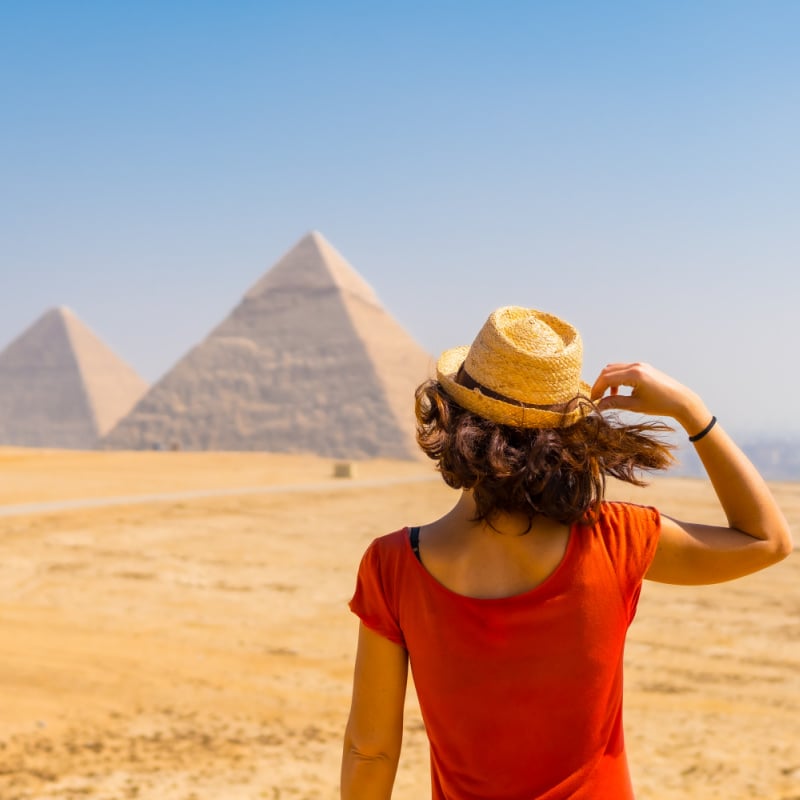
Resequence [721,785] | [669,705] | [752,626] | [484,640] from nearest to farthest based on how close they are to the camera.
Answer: [484,640], [721,785], [669,705], [752,626]

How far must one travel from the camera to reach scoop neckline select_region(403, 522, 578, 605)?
148 centimetres

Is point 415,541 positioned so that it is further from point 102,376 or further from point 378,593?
point 102,376

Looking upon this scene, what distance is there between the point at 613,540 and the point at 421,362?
114265 mm

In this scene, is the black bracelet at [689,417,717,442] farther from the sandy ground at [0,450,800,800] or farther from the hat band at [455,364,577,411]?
the sandy ground at [0,450,800,800]

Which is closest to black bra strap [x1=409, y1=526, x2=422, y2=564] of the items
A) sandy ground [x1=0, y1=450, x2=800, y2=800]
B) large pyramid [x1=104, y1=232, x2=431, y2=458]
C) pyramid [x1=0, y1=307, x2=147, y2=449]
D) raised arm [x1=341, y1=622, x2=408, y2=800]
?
raised arm [x1=341, y1=622, x2=408, y2=800]

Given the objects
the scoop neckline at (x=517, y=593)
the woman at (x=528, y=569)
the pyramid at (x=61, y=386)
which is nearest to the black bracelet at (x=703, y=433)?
the woman at (x=528, y=569)

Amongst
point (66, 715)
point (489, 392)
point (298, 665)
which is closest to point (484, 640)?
point (489, 392)

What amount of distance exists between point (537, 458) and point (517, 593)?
0.21m

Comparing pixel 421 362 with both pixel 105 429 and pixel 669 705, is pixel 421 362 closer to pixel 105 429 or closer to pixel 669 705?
pixel 105 429

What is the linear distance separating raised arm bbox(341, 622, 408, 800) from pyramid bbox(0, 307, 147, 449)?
394ft

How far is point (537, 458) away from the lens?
1.49m

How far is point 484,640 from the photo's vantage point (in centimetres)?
148

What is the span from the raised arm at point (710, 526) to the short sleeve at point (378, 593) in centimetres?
40

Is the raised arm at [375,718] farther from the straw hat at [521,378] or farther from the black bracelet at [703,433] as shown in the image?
the black bracelet at [703,433]
